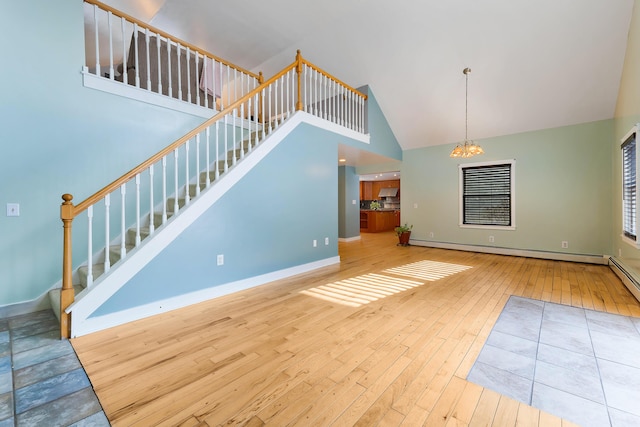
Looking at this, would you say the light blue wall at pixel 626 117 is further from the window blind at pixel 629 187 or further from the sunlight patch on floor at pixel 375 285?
the sunlight patch on floor at pixel 375 285

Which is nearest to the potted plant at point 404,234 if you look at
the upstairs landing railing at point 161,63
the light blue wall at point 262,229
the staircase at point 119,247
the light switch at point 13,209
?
the light blue wall at point 262,229

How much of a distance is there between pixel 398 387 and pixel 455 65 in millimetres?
5360

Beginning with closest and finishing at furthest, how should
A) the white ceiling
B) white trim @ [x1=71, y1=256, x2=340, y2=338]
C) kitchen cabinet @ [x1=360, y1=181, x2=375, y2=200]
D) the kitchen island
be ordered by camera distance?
white trim @ [x1=71, y1=256, x2=340, y2=338]
the white ceiling
the kitchen island
kitchen cabinet @ [x1=360, y1=181, x2=375, y2=200]

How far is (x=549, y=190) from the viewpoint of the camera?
5.40 meters

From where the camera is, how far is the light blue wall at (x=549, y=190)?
493 centimetres

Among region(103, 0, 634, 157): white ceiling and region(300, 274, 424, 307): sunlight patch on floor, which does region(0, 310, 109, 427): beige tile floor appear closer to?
region(300, 274, 424, 307): sunlight patch on floor

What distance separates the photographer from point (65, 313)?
86.8 inches

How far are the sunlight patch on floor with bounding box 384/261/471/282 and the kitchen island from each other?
17.6 ft

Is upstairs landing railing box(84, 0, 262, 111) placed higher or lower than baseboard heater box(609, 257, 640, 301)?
higher

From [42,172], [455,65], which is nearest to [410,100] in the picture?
[455,65]

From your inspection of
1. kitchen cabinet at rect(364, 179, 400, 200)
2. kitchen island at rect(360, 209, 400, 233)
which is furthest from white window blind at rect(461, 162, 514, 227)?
kitchen cabinet at rect(364, 179, 400, 200)

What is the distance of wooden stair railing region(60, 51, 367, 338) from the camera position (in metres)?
2.26

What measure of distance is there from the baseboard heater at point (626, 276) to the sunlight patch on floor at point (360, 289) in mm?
2397

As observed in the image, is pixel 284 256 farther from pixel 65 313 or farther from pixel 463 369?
pixel 463 369
